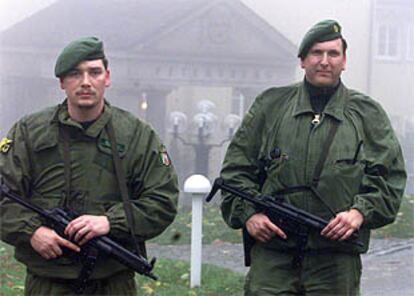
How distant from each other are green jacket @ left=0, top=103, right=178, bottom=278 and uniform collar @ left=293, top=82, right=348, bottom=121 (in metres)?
0.66

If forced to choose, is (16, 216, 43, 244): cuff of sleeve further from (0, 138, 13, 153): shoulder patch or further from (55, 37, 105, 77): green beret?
(55, 37, 105, 77): green beret

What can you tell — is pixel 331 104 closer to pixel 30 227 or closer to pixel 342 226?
pixel 342 226

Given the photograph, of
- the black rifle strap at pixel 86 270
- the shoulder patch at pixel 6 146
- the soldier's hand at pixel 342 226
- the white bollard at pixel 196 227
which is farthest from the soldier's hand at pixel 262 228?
the white bollard at pixel 196 227

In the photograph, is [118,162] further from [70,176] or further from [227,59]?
[227,59]

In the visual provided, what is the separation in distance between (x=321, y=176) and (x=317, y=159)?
0.07 meters

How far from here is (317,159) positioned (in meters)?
3.43

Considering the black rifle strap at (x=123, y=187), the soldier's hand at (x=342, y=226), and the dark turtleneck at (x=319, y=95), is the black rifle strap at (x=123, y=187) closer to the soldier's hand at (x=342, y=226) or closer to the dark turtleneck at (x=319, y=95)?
the soldier's hand at (x=342, y=226)

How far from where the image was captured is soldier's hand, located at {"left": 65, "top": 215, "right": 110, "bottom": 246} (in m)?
3.07

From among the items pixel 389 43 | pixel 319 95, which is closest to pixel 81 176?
pixel 319 95

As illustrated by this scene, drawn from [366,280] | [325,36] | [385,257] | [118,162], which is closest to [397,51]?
[385,257]

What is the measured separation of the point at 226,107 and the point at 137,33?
3.53ft

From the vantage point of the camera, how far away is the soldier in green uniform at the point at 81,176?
3166mm

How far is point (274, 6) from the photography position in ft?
26.1

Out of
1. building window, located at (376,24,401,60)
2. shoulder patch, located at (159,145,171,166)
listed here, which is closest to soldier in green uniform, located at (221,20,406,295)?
shoulder patch, located at (159,145,171,166)
